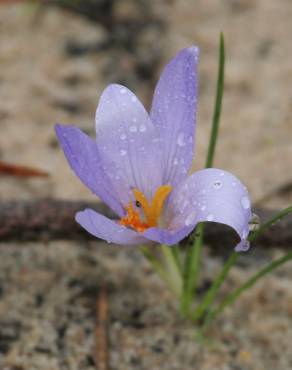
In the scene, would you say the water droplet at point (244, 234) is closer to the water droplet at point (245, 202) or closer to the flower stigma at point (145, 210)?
the water droplet at point (245, 202)

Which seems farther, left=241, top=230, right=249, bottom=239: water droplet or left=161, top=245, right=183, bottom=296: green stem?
left=161, top=245, right=183, bottom=296: green stem

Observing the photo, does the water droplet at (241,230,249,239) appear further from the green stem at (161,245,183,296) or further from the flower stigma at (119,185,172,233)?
the green stem at (161,245,183,296)

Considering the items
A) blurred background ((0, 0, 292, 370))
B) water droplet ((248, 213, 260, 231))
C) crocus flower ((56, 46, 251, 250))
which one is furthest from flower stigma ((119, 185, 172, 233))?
blurred background ((0, 0, 292, 370))

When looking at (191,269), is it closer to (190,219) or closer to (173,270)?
(173,270)

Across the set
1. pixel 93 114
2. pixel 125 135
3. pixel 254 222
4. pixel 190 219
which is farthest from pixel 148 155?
pixel 93 114

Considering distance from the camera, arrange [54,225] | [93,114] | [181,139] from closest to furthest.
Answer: [181,139]
[54,225]
[93,114]

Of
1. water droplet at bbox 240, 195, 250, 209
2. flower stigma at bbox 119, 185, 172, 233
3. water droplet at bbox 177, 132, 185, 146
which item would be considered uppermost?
Result: water droplet at bbox 177, 132, 185, 146
